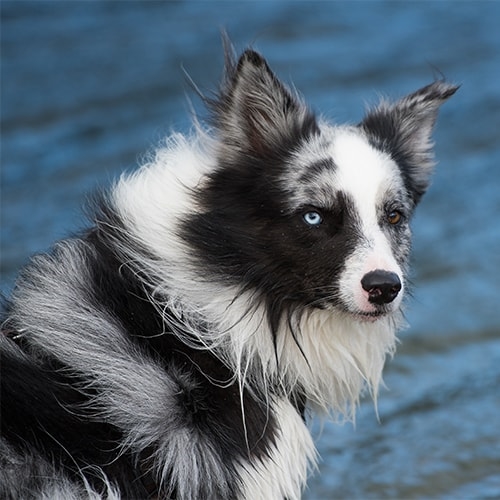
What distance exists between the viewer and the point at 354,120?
37.3 feet

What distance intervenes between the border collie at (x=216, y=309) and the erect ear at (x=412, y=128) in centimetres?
6

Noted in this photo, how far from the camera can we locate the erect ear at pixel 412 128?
5.18 metres

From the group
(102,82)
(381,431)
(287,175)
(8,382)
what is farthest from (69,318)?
(102,82)

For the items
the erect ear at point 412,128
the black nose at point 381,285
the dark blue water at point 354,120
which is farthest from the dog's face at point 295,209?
the dark blue water at point 354,120

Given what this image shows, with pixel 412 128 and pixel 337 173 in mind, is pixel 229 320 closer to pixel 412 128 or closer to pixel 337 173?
pixel 337 173

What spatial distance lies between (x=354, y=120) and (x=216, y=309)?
271 inches

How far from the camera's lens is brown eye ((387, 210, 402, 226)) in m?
4.85

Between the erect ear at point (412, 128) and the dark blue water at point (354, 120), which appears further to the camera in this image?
the dark blue water at point (354, 120)

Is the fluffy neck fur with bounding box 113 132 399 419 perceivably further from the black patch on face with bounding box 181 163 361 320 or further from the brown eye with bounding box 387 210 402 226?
the brown eye with bounding box 387 210 402 226

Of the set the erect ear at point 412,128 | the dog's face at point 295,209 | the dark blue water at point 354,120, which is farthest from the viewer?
the dark blue water at point 354,120

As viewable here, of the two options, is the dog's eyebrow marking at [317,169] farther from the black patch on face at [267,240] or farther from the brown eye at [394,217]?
the brown eye at [394,217]

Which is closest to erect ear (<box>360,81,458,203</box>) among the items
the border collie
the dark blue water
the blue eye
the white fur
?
the border collie

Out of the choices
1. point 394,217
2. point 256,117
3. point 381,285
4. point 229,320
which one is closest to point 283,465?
point 229,320

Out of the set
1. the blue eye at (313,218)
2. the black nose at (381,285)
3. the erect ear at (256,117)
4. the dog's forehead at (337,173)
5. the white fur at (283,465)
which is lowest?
the white fur at (283,465)
